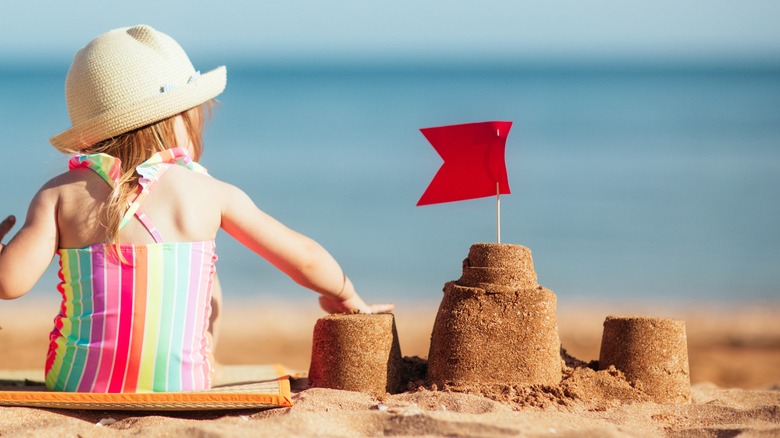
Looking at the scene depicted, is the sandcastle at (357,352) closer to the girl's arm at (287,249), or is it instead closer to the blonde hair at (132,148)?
the girl's arm at (287,249)

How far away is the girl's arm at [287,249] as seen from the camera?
3195 mm

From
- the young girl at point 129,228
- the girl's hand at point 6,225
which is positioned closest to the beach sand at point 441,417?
the young girl at point 129,228

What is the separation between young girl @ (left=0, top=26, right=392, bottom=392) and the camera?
302 centimetres

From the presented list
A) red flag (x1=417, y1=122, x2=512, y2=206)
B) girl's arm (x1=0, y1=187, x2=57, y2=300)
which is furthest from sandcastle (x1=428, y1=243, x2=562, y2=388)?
girl's arm (x1=0, y1=187, x2=57, y2=300)

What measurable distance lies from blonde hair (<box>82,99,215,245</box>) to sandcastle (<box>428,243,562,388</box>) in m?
1.14

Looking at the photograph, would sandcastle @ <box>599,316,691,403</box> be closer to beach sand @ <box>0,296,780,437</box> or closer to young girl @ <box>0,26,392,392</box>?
beach sand @ <box>0,296,780,437</box>

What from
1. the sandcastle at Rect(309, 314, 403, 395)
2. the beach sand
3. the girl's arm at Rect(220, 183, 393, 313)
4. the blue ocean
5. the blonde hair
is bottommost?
the beach sand

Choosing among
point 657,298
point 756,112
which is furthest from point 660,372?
point 756,112

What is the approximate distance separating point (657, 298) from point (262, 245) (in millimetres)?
5651

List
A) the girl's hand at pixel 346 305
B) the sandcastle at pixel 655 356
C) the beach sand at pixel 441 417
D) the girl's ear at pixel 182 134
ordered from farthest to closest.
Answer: the girl's hand at pixel 346 305, the sandcastle at pixel 655 356, the girl's ear at pixel 182 134, the beach sand at pixel 441 417

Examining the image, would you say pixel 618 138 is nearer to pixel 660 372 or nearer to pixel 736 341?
pixel 736 341

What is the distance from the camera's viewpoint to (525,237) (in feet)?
32.2

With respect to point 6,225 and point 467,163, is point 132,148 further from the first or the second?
point 467,163

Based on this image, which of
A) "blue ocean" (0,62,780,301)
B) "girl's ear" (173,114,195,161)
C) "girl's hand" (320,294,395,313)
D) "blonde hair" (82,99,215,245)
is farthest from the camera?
"blue ocean" (0,62,780,301)
